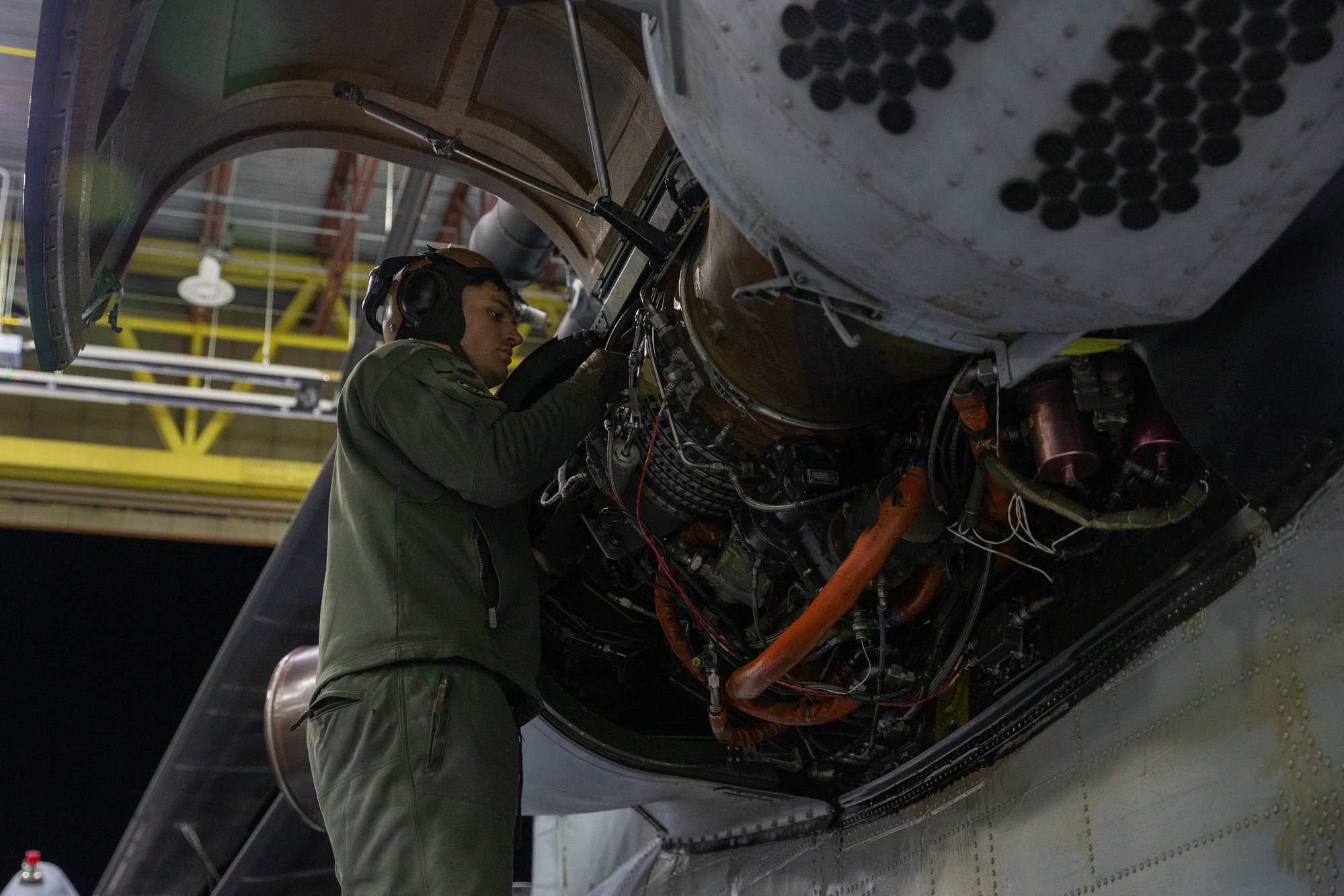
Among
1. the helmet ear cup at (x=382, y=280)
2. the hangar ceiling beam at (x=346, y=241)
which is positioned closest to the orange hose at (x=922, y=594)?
the helmet ear cup at (x=382, y=280)

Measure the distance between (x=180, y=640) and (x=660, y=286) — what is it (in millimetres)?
12775

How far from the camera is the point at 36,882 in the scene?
22.6 feet

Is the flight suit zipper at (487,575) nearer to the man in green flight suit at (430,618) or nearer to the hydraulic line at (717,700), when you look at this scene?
the man in green flight suit at (430,618)

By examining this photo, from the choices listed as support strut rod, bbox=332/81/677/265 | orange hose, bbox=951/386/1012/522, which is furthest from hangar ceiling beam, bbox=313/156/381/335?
orange hose, bbox=951/386/1012/522

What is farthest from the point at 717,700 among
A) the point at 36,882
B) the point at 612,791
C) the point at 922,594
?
the point at 36,882

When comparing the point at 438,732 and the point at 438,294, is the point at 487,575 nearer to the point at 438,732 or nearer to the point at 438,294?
the point at 438,732

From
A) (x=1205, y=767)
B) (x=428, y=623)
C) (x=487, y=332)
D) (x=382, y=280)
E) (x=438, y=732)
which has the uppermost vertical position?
(x=382, y=280)

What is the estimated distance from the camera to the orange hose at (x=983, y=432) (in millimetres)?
2340

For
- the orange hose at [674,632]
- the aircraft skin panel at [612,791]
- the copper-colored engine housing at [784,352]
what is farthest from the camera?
the aircraft skin panel at [612,791]

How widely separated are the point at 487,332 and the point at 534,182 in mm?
461

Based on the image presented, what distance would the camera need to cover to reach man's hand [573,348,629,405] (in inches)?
117

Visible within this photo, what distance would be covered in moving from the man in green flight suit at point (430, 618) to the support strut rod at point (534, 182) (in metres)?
0.34

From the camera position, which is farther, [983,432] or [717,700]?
[717,700]

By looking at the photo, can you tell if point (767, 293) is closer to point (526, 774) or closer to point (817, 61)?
point (817, 61)
